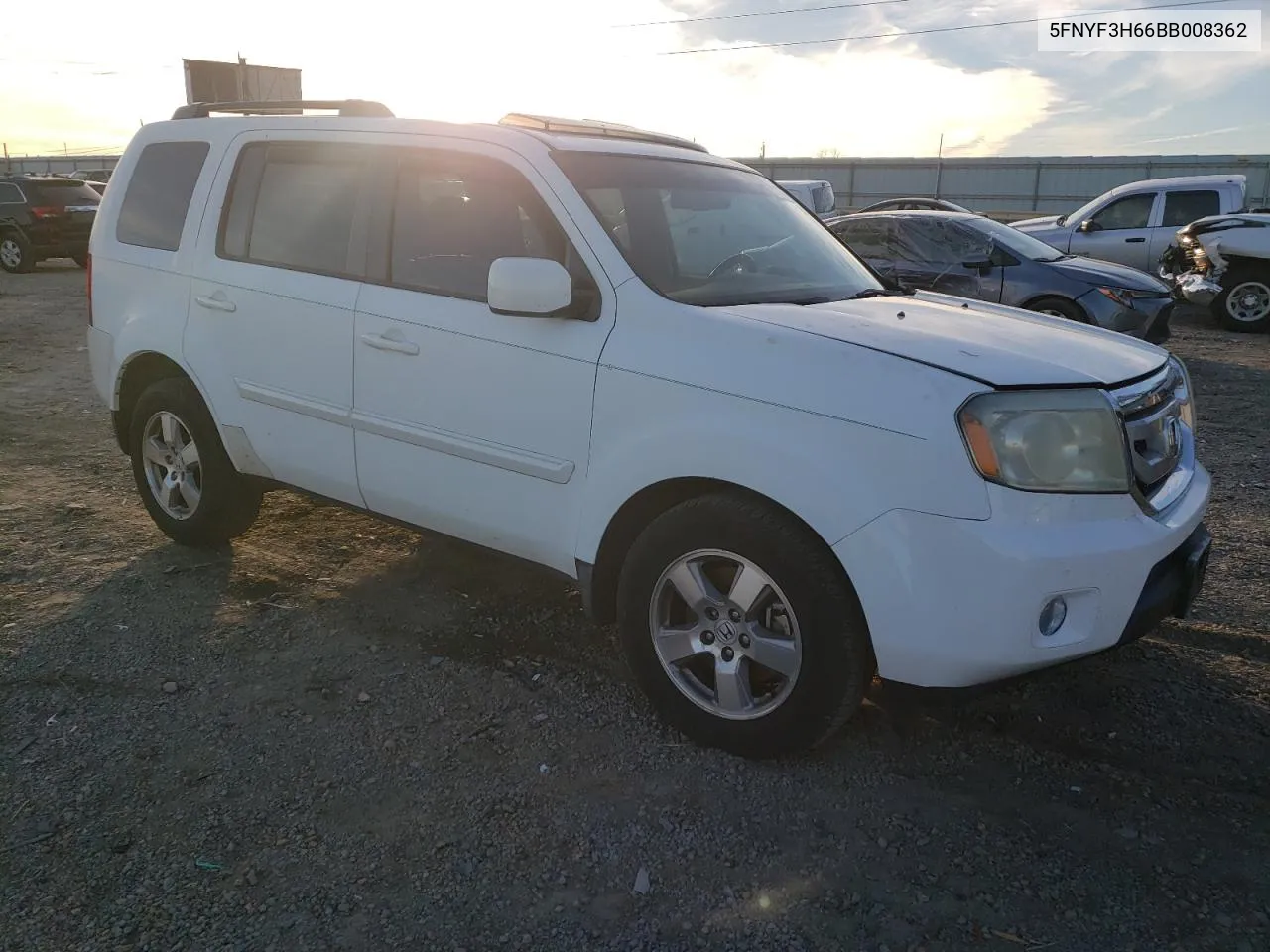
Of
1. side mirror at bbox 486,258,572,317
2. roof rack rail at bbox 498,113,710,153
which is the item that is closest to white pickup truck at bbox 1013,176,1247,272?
roof rack rail at bbox 498,113,710,153

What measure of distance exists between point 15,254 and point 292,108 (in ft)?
59.5

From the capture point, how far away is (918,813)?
8.99ft

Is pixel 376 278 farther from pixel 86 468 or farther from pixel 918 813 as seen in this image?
pixel 86 468

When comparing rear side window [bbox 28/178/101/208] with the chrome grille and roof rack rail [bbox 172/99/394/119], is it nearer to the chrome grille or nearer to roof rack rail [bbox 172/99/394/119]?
roof rack rail [bbox 172/99/394/119]

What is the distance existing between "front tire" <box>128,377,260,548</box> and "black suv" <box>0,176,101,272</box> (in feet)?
55.0

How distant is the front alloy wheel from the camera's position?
2.78m

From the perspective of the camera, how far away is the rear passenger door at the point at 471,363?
3.11 meters

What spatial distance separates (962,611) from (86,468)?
559cm

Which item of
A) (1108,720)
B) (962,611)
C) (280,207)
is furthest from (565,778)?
(280,207)

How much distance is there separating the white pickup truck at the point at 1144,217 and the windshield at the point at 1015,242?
15.7ft

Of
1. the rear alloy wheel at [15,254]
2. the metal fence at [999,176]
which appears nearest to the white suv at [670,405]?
the rear alloy wheel at [15,254]

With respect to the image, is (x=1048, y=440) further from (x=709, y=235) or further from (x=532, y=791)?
(x=532, y=791)

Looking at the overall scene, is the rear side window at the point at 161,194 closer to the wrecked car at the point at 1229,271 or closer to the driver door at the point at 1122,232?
the wrecked car at the point at 1229,271

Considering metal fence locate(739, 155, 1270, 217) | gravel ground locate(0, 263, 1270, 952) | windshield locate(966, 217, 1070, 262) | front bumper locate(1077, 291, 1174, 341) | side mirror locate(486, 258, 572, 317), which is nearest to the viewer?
gravel ground locate(0, 263, 1270, 952)
